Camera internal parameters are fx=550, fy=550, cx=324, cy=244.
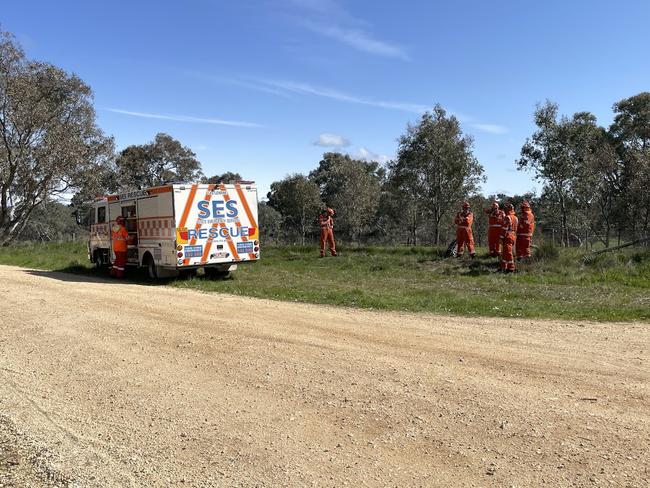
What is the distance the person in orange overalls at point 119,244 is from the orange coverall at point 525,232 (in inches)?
494

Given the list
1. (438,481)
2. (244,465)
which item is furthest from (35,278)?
(438,481)

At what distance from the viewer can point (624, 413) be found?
194 inches

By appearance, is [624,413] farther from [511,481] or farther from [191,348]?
[191,348]

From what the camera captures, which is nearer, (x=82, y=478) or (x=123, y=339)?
(x=82, y=478)

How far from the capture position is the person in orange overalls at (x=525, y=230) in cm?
1723

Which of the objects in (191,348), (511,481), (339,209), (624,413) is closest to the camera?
(511,481)

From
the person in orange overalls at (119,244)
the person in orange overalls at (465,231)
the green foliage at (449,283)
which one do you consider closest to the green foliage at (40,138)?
the green foliage at (449,283)

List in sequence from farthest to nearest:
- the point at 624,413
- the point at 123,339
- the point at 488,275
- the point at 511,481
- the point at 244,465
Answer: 1. the point at 488,275
2. the point at 123,339
3. the point at 624,413
4. the point at 244,465
5. the point at 511,481

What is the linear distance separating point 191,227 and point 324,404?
10973 mm

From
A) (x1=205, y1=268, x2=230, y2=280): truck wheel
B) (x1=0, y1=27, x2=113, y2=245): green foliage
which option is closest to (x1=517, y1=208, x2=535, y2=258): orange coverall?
(x1=205, y1=268, x2=230, y2=280): truck wheel

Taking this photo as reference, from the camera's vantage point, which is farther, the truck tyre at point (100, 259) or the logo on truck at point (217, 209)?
the truck tyre at point (100, 259)

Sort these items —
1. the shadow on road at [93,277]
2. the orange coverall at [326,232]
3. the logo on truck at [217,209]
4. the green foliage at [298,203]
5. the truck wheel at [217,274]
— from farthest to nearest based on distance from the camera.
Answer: the green foliage at [298,203] < the orange coverall at [326,232] < the truck wheel at [217,274] < the shadow on road at [93,277] < the logo on truck at [217,209]

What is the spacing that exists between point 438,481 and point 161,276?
13.8 m

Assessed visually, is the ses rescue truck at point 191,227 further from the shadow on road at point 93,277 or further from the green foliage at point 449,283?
the green foliage at point 449,283
